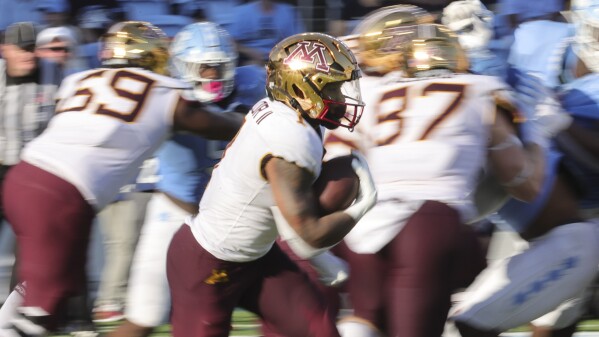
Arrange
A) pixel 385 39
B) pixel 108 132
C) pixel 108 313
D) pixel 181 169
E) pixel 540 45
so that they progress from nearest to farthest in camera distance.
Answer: pixel 108 132, pixel 385 39, pixel 181 169, pixel 108 313, pixel 540 45

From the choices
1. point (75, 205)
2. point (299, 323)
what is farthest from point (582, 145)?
point (75, 205)

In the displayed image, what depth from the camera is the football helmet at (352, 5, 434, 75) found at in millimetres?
4887

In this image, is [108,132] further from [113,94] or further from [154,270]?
[154,270]

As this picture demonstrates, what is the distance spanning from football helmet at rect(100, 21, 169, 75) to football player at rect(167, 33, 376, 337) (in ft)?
3.49

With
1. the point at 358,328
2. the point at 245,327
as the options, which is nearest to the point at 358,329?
the point at 358,328

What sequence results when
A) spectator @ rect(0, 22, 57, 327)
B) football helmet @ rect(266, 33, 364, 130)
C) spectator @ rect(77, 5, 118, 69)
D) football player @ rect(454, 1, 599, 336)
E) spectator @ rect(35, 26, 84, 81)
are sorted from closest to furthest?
football helmet @ rect(266, 33, 364, 130) → football player @ rect(454, 1, 599, 336) → spectator @ rect(0, 22, 57, 327) → spectator @ rect(35, 26, 84, 81) → spectator @ rect(77, 5, 118, 69)

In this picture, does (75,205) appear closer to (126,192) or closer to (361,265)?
(361,265)

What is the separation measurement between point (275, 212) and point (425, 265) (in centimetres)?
56

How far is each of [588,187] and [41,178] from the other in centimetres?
202

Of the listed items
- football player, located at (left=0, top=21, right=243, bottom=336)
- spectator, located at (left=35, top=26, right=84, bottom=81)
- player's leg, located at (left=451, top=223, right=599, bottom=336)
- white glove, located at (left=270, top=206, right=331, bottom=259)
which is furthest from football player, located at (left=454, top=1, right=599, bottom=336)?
spectator, located at (left=35, top=26, right=84, bottom=81)

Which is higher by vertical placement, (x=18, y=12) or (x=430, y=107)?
(x=430, y=107)

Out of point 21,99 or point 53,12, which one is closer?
point 21,99

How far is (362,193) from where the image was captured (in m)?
4.05

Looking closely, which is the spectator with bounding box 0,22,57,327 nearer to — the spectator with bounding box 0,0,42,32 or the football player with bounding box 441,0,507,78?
the spectator with bounding box 0,0,42,32
